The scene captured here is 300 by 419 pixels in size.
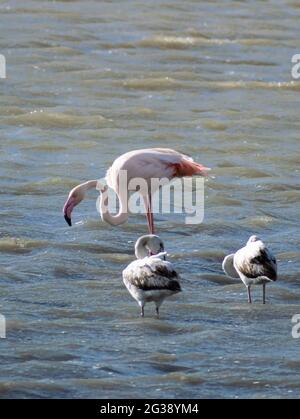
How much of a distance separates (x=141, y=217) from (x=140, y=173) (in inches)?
37.8

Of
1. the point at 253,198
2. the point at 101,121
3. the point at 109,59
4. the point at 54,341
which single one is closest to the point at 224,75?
the point at 109,59

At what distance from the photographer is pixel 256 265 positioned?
31.2 feet

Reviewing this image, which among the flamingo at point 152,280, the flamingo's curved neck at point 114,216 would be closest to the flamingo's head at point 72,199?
the flamingo's curved neck at point 114,216

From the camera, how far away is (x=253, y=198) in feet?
42.5

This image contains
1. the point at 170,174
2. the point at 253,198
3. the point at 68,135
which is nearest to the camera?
the point at 170,174

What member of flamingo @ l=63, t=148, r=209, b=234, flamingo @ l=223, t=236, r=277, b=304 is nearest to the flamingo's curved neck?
flamingo @ l=63, t=148, r=209, b=234

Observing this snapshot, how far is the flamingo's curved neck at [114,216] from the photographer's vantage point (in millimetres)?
11250

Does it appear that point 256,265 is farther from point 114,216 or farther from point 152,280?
point 114,216

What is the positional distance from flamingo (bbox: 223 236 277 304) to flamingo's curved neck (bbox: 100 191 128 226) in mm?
1714

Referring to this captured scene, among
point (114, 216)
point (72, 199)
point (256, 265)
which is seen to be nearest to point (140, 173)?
point (114, 216)

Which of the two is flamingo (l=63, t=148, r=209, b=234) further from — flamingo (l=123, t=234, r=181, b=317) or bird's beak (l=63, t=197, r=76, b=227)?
flamingo (l=123, t=234, r=181, b=317)

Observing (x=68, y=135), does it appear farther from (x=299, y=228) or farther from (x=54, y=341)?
(x=54, y=341)

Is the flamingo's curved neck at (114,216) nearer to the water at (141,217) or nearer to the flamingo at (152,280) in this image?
the water at (141,217)
